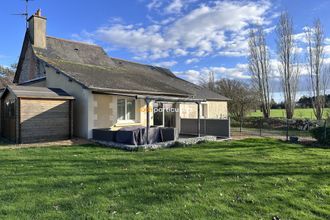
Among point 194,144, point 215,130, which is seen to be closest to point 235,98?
point 215,130

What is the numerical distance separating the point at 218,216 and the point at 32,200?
328 centimetres

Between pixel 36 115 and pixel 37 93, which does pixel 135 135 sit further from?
pixel 37 93

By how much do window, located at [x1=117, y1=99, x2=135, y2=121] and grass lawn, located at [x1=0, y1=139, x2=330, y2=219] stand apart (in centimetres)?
505

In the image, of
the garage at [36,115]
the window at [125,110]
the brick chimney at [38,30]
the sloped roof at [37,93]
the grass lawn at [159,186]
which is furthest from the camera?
the brick chimney at [38,30]

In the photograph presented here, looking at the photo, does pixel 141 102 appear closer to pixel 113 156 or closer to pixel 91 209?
pixel 113 156

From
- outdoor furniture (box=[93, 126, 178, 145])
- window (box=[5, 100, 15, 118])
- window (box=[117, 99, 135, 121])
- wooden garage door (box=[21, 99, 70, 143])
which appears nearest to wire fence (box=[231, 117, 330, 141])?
window (box=[117, 99, 135, 121])

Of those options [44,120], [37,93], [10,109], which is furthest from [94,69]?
[44,120]

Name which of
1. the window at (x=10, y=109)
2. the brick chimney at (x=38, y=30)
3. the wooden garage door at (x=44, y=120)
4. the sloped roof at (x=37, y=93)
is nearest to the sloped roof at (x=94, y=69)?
the brick chimney at (x=38, y=30)

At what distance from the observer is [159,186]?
241 inches

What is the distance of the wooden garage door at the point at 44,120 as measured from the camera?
12.0 m

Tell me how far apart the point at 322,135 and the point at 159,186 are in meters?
11.9

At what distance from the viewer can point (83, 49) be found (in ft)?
69.2

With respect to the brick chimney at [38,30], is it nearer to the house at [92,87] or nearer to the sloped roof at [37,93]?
the house at [92,87]

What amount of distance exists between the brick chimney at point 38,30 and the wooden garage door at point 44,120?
23.3 ft
